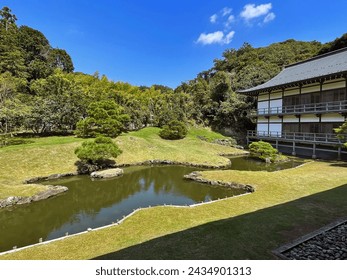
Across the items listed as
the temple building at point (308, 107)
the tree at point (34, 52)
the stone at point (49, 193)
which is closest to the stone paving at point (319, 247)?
the stone at point (49, 193)

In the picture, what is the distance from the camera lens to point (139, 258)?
5.23m

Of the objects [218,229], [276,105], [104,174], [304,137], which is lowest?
[104,174]

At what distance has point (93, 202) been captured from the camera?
39.8 feet

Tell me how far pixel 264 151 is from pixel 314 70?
1042cm

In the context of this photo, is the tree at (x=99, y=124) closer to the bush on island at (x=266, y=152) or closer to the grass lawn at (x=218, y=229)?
the bush on island at (x=266, y=152)

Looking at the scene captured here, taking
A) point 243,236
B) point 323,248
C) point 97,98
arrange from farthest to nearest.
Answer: point 97,98, point 243,236, point 323,248

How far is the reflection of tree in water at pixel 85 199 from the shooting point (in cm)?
894

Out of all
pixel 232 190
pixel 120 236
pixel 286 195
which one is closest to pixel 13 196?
pixel 120 236

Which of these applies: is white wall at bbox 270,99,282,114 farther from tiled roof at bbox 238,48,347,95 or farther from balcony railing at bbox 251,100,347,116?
tiled roof at bbox 238,48,347,95

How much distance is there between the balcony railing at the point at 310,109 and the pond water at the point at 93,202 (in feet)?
25.3

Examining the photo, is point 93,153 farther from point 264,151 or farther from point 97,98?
point 97,98

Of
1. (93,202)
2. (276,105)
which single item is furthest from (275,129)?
(93,202)

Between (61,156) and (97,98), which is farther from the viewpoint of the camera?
(97,98)

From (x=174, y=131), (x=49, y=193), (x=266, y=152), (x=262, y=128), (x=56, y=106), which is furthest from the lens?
(x=174, y=131)
